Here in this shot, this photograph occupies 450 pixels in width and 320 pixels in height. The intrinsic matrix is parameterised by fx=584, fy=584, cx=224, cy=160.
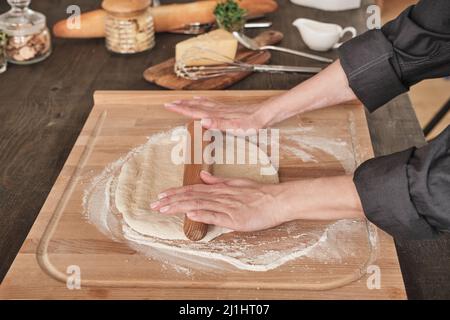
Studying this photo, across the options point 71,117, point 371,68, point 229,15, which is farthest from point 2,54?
point 371,68

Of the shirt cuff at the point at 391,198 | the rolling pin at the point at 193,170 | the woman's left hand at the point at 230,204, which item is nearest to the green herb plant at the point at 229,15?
the rolling pin at the point at 193,170

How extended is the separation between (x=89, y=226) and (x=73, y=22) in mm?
885

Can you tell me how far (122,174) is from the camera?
116 cm

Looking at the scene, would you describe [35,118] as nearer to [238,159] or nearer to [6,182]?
[6,182]

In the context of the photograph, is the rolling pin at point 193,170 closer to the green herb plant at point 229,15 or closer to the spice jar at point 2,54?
the green herb plant at point 229,15

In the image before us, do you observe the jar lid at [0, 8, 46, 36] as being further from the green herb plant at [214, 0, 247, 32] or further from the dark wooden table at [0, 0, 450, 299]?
the green herb plant at [214, 0, 247, 32]

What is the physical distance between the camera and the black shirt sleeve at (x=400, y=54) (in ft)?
3.85

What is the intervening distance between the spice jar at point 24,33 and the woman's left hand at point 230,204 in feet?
2.47

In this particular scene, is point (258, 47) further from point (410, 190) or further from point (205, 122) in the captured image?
point (410, 190)

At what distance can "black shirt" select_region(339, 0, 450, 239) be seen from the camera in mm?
853

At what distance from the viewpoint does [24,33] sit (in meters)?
1.55

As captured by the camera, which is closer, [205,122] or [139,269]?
[139,269]

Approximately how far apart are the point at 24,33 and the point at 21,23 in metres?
0.03

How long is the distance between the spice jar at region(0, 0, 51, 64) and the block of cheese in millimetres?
381
